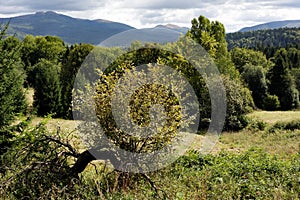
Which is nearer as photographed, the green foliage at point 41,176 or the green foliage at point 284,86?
the green foliage at point 41,176

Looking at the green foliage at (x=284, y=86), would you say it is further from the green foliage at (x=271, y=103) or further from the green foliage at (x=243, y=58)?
the green foliage at (x=243, y=58)

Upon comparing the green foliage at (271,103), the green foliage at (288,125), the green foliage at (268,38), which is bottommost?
the green foliage at (271,103)

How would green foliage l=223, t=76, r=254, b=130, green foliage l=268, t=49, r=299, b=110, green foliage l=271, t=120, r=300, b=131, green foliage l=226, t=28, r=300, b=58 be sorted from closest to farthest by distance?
green foliage l=271, t=120, r=300, b=131 < green foliage l=223, t=76, r=254, b=130 < green foliage l=268, t=49, r=299, b=110 < green foliage l=226, t=28, r=300, b=58

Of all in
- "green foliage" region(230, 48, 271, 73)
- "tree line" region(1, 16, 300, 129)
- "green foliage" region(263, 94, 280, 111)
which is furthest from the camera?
"green foliage" region(230, 48, 271, 73)

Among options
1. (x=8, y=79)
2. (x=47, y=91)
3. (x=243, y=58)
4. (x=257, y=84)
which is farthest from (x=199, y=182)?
(x=243, y=58)

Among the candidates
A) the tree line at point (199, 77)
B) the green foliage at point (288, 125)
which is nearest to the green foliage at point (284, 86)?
the tree line at point (199, 77)

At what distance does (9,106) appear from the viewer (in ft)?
24.1

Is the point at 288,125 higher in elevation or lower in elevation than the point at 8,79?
lower

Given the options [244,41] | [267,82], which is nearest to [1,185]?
[267,82]

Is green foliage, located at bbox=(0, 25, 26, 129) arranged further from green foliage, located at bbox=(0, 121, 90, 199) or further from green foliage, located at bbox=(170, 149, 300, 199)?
green foliage, located at bbox=(170, 149, 300, 199)

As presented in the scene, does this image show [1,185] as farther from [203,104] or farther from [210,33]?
[210,33]

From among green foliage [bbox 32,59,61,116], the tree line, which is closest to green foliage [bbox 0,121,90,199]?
the tree line

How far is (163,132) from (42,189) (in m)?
1.83

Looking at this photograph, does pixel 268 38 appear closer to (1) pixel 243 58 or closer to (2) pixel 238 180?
(1) pixel 243 58
